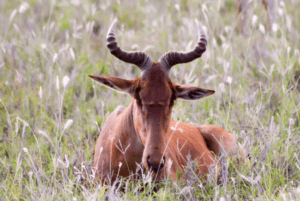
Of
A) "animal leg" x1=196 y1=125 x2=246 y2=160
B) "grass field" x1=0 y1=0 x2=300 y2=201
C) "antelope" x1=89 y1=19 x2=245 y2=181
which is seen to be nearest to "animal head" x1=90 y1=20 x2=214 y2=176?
"antelope" x1=89 y1=19 x2=245 y2=181

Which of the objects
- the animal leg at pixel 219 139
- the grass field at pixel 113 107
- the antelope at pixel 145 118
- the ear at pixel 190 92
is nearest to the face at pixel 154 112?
the antelope at pixel 145 118

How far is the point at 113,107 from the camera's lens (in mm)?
5668

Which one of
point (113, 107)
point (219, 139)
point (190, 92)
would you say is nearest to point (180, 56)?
point (190, 92)

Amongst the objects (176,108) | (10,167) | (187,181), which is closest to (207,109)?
(176,108)

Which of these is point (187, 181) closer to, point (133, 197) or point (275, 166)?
point (133, 197)

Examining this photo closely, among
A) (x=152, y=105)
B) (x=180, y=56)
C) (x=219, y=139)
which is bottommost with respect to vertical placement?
(x=219, y=139)

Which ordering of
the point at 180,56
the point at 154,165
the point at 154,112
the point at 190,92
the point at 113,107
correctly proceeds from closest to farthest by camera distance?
the point at 154,165 → the point at 154,112 → the point at 180,56 → the point at 190,92 → the point at 113,107

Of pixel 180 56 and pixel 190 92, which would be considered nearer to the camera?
pixel 180 56

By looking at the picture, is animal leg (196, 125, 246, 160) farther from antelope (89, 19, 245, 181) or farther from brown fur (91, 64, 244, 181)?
antelope (89, 19, 245, 181)

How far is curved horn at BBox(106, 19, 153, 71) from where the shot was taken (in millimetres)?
3863

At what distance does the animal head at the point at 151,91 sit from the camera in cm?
383

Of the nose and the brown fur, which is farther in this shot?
the brown fur

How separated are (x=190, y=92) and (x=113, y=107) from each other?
1727 millimetres

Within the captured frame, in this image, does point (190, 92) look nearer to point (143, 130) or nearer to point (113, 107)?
point (143, 130)
